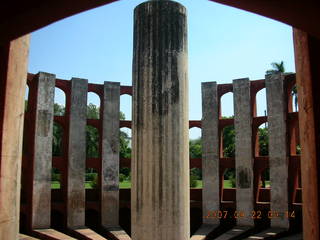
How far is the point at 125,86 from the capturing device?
19.3m

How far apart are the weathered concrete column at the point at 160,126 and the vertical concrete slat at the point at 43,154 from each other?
30.3ft

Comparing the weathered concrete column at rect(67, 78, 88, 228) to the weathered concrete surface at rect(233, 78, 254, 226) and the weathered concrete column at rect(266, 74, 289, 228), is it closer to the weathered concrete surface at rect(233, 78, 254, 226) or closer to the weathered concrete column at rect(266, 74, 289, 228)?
the weathered concrete surface at rect(233, 78, 254, 226)

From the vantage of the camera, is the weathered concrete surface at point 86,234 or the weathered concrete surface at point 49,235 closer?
the weathered concrete surface at point 49,235

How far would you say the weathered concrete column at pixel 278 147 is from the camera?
16281mm

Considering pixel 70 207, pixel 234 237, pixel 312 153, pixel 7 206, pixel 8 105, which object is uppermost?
pixel 8 105

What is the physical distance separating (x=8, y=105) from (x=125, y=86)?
670 inches

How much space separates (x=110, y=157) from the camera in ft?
59.4

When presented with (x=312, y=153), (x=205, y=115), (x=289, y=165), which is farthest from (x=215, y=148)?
→ (x=312, y=153)

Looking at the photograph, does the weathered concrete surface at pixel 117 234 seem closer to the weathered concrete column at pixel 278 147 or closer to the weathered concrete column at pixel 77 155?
the weathered concrete column at pixel 77 155

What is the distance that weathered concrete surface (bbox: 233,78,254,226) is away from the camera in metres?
17.0

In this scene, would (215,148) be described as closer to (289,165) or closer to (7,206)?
(289,165)
